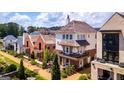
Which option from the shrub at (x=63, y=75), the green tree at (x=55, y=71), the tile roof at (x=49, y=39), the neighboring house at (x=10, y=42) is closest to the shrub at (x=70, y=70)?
the shrub at (x=63, y=75)

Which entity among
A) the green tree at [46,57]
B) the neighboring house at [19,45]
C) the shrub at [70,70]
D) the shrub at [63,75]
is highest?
the neighboring house at [19,45]

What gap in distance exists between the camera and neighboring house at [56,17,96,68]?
179 inches

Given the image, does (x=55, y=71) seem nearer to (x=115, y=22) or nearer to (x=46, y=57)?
(x=46, y=57)

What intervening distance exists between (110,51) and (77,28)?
2.35 feet

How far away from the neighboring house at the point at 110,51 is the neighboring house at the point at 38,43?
2.78 ft

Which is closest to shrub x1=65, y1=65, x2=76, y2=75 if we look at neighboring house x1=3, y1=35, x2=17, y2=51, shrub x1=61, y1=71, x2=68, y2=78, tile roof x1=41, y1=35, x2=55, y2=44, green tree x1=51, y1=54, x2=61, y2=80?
shrub x1=61, y1=71, x2=68, y2=78

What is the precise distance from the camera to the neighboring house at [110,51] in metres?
4.36

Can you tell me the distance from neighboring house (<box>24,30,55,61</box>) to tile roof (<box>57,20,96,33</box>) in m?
0.26

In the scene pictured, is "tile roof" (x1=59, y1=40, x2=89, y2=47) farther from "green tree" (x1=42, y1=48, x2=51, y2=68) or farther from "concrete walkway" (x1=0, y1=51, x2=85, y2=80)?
"concrete walkway" (x1=0, y1=51, x2=85, y2=80)

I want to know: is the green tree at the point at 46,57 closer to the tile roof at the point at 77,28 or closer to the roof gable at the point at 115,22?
the tile roof at the point at 77,28

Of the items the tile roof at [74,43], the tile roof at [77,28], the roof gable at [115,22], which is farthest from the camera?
the tile roof at [74,43]
